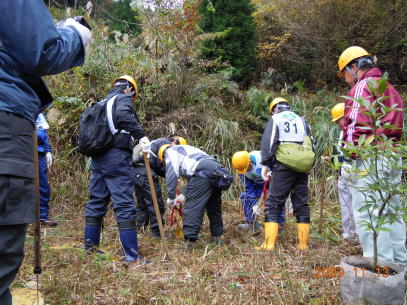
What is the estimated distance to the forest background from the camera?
2879mm

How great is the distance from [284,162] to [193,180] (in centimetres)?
103

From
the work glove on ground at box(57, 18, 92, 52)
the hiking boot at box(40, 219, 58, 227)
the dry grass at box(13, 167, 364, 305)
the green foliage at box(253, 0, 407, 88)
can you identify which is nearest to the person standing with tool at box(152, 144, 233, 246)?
the dry grass at box(13, 167, 364, 305)

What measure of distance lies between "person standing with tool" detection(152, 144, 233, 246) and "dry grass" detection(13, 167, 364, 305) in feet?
1.02

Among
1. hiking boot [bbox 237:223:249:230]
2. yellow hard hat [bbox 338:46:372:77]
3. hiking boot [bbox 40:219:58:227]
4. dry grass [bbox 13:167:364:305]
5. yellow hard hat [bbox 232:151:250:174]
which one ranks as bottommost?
dry grass [bbox 13:167:364:305]

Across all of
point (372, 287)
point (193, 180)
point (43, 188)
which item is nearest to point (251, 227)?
point (193, 180)

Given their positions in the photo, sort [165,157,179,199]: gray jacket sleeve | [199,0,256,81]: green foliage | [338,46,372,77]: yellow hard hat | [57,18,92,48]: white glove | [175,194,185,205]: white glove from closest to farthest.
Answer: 1. [57,18,92,48]: white glove
2. [338,46,372,77]: yellow hard hat
3. [165,157,179,199]: gray jacket sleeve
4. [175,194,185,205]: white glove
5. [199,0,256,81]: green foliage

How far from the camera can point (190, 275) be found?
3.12 m

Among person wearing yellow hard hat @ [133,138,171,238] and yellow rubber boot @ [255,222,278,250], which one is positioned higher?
person wearing yellow hard hat @ [133,138,171,238]

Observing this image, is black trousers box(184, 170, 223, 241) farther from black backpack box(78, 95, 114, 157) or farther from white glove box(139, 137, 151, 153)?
black backpack box(78, 95, 114, 157)

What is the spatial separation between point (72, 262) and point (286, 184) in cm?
233

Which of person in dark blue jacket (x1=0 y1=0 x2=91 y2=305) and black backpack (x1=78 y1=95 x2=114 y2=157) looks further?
black backpack (x1=78 y1=95 x2=114 y2=157)

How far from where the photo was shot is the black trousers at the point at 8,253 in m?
1.57

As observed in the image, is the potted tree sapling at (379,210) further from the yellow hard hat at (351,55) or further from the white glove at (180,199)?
the white glove at (180,199)

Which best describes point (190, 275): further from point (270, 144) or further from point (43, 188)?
point (43, 188)
